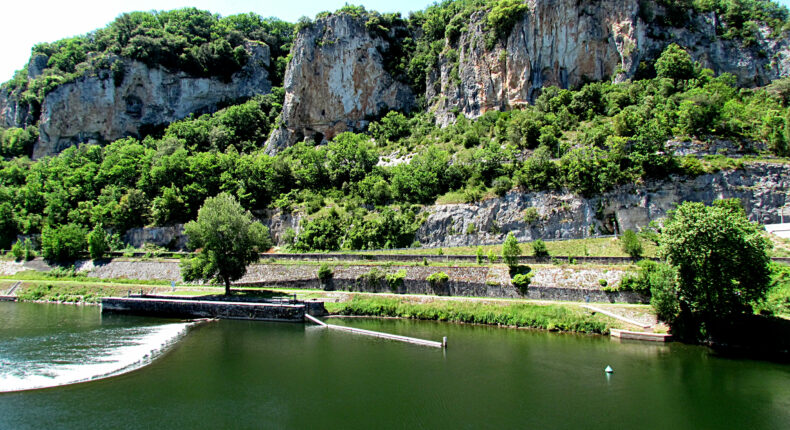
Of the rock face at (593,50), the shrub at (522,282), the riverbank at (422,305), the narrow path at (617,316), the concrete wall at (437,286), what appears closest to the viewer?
the narrow path at (617,316)

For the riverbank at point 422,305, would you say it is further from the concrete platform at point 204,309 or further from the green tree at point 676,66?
the green tree at point 676,66

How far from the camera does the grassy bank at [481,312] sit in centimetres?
3138

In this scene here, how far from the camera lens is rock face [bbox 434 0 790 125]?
64.8m

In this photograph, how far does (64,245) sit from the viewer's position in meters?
56.4

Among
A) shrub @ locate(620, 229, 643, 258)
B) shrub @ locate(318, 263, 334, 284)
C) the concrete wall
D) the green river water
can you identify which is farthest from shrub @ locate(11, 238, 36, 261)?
shrub @ locate(620, 229, 643, 258)

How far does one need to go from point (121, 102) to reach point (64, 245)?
139ft

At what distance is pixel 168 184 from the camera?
67.6 m

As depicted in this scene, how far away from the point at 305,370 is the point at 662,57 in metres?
65.0

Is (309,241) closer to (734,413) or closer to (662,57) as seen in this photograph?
(734,413)

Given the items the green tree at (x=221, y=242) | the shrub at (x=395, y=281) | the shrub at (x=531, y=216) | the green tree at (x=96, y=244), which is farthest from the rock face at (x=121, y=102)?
the shrub at (x=531, y=216)

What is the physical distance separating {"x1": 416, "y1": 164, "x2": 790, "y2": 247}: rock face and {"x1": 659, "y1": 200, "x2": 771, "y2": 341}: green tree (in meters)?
18.1

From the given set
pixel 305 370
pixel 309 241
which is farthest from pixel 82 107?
pixel 305 370

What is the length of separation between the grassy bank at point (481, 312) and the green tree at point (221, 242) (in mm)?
9651

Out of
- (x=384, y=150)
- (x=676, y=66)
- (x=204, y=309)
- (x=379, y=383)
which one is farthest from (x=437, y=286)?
(x=676, y=66)
